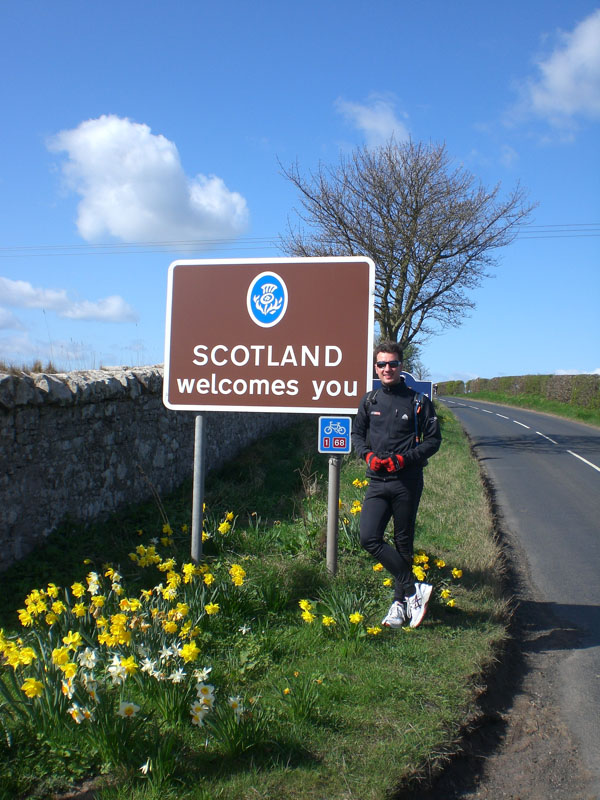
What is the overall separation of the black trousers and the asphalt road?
1.20 meters

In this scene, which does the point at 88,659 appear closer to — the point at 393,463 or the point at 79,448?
the point at 393,463

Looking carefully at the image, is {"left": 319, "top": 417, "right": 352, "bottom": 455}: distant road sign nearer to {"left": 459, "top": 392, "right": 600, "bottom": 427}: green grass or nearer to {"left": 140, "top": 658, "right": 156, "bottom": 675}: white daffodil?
{"left": 140, "top": 658, "right": 156, "bottom": 675}: white daffodil

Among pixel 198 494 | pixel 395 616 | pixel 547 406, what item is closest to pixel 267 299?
pixel 198 494

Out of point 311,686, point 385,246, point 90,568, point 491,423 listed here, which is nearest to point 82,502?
point 90,568

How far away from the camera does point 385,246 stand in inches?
769

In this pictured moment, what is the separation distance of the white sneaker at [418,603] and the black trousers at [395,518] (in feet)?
0.13

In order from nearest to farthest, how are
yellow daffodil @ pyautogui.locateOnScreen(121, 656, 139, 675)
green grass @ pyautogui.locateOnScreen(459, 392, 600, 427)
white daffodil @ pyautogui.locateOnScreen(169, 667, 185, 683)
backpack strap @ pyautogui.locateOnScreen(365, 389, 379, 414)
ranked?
1. yellow daffodil @ pyautogui.locateOnScreen(121, 656, 139, 675)
2. white daffodil @ pyautogui.locateOnScreen(169, 667, 185, 683)
3. backpack strap @ pyautogui.locateOnScreen(365, 389, 379, 414)
4. green grass @ pyautogui.locateOnScreen(459, 392, 600, 427)

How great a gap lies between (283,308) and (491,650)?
115 inches

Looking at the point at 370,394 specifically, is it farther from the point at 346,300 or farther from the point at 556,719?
the point at 556,719

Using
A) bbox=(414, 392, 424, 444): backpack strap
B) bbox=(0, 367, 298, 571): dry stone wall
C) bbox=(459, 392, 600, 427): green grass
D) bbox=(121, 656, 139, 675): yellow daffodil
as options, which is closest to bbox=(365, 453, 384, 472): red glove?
bbox=(414, 392, 424, 444): backpack strap

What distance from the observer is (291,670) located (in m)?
3.92

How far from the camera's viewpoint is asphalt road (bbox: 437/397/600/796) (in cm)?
419

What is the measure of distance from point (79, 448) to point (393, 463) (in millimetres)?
3349

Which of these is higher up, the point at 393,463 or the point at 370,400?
the point at 370,400
